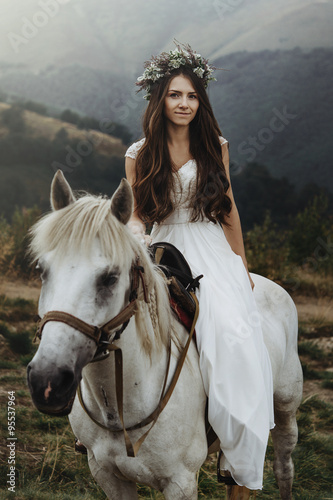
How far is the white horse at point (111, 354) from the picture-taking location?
63.2 inches

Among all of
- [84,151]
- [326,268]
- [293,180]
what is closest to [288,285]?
[326,268]

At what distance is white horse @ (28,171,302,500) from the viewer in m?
1.61

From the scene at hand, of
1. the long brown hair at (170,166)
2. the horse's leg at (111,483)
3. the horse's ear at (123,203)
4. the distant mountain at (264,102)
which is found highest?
the distant mountain at (264,102)

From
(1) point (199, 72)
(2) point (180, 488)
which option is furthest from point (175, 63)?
(2) point (180, 488)

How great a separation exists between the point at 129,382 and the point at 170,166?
1.19m

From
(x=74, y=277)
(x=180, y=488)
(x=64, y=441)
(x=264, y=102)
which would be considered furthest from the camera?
(x=264, y=102)

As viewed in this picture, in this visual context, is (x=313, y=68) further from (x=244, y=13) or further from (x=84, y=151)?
(x=84, y=151)

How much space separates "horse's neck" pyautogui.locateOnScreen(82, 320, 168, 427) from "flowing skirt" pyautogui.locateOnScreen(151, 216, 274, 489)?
0.91 feet

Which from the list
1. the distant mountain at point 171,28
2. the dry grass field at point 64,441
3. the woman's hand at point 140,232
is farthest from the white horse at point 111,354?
the distant mountain at point 171,28

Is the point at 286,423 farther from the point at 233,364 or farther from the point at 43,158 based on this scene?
the point at 43,158

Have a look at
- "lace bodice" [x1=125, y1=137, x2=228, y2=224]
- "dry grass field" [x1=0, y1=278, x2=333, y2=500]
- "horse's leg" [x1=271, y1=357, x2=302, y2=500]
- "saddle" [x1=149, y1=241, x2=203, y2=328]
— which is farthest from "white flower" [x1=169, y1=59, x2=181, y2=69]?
"dry grass field" [x1=0, y1=278, x2=333, y2=500]

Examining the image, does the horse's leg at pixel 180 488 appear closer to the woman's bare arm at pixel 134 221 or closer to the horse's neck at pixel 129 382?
the horse's neck at pixel 129 382

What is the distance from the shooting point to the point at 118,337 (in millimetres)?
1847

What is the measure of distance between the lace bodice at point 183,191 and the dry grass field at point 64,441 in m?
1.90
